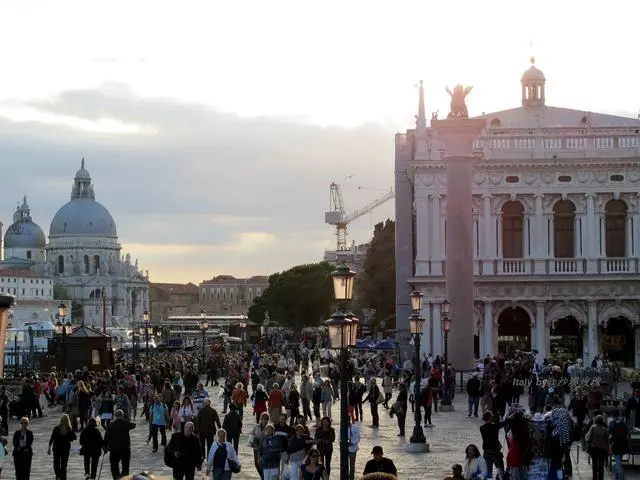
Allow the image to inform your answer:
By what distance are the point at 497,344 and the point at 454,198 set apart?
2084 cm

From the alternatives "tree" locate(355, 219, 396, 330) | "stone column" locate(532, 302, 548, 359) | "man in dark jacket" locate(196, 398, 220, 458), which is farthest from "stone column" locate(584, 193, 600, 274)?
"man in dark jacket" locate(196, 398, 220, 458)

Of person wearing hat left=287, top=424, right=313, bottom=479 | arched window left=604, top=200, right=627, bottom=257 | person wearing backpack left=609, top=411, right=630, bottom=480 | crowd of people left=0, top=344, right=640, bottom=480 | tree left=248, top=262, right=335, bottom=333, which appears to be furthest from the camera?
tree left=248, top=262, right=335, bottom=333

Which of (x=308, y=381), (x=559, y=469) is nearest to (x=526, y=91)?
(x=308, y=381)

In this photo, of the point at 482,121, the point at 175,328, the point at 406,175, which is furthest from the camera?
the point at 175,328

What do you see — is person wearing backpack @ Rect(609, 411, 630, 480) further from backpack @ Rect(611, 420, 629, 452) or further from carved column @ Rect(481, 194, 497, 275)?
carved column @ Rect(481, 194, 497, 275)

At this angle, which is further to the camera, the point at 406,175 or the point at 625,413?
the point at 406,175

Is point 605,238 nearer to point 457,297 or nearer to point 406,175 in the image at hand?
point 406,175

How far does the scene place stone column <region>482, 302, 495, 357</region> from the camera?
55156mm

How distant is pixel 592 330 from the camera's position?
55.1m

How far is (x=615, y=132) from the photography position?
56.3m

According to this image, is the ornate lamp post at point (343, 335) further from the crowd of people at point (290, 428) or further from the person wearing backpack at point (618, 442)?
the person wearing backpack at point (618, 442)

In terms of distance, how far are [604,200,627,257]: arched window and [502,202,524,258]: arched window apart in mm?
3715

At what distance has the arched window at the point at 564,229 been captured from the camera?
56406 millimetres

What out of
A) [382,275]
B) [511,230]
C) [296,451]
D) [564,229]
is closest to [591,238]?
[564,229]
